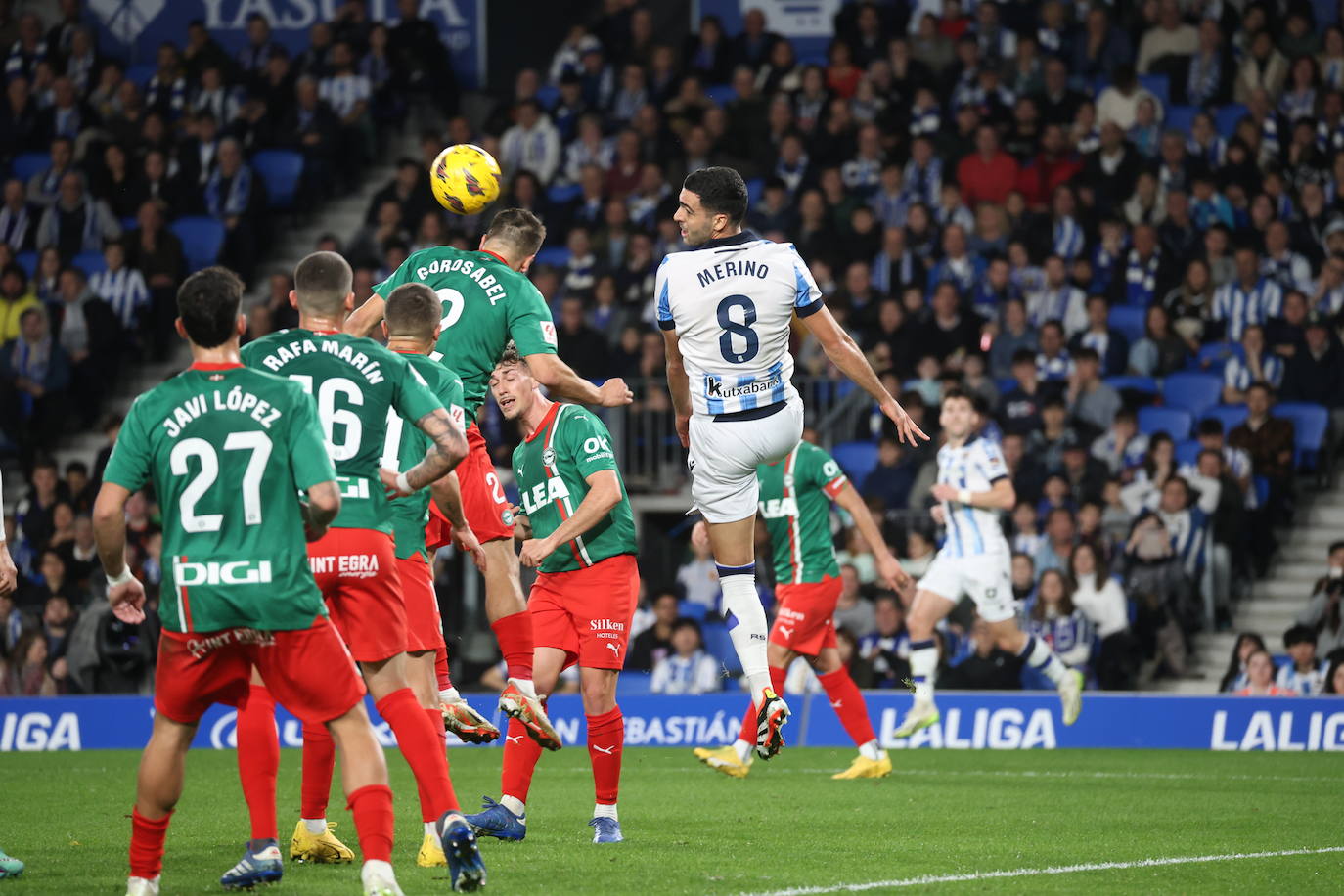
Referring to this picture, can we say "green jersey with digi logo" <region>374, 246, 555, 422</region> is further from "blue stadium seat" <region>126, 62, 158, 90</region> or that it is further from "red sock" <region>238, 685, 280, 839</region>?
"blue stadium seat" <region>126, 62, 158, 90</region>

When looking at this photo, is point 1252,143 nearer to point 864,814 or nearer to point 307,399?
point 864,814

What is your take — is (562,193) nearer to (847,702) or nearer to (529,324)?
(847,702)

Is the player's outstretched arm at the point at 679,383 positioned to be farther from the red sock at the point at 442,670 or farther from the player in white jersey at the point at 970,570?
the player in white jersey at the point at 970,570

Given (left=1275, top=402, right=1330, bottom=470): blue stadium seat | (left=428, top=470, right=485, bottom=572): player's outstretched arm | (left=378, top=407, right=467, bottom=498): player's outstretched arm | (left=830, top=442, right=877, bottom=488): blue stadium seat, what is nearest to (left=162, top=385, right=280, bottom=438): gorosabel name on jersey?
(left=378, top=407, right=467, bottom=498): player's outstretched arm

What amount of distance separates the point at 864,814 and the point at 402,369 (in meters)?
4.24

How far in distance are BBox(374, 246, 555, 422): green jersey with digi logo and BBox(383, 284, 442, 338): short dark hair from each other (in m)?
1.09

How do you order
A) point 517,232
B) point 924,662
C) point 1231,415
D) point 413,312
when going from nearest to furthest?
point 413,312
point 517,232
point 924,662
point 1231,415

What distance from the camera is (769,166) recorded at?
2052 centimetres

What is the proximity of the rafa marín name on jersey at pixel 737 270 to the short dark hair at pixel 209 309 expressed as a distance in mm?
2837

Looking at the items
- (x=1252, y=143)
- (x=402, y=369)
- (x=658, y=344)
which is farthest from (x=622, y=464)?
(x=402, y=369)

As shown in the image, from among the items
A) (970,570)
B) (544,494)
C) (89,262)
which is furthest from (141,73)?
(544,494)

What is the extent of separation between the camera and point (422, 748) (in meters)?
6.61

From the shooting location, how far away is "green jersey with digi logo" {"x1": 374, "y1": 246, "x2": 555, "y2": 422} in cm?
863

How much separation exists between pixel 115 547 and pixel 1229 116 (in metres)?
17.0
